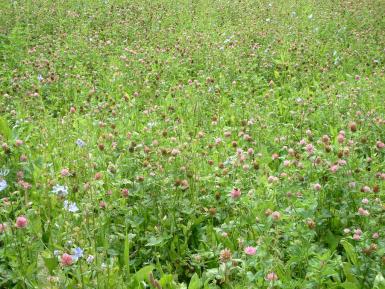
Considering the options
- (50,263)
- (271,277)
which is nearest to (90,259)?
(50,263)

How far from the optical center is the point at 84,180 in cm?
302

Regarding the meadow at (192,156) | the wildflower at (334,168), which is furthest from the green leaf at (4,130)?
the wildflower at (334,168)

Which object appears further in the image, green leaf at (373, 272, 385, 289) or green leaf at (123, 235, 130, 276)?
green leaf at (123, 235, 130, 276)

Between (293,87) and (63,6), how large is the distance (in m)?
4.84

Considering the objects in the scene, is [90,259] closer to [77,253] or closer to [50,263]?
[77,253]

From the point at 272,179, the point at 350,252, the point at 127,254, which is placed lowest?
the point at 127,254

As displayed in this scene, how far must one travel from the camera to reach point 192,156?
10.1 ft

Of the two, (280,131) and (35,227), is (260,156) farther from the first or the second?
(35,227)

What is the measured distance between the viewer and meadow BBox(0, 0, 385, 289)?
7.41 feet

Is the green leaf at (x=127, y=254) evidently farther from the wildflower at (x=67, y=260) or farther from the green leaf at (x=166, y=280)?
the wildflower at (x=67, y=260)

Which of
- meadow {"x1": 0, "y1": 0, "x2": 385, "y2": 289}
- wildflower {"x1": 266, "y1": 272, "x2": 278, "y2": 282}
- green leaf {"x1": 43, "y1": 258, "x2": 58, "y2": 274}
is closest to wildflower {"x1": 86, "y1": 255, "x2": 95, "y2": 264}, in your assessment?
meadow {"x1": 0, "y1": 0, "x2": 385, "y2": 289}

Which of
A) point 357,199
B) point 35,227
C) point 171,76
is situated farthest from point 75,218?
point 171,76

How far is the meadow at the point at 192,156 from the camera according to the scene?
→ 2.26 metres

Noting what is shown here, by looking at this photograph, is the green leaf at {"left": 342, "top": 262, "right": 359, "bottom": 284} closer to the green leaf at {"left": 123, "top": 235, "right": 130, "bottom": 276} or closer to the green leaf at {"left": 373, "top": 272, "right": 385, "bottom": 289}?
the green leaf at {"left": 373, "top": 272, "right": 385, "bottom": 289}
